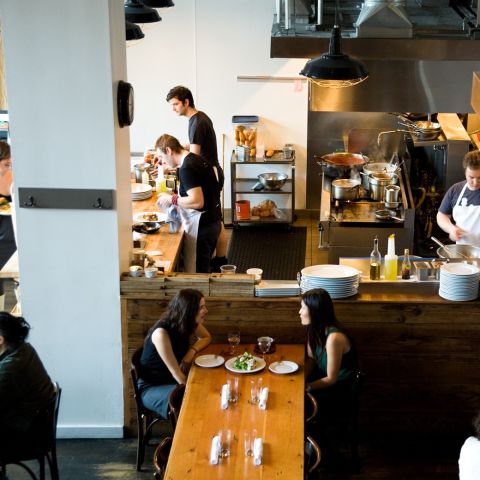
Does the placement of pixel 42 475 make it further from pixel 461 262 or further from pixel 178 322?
pixel 461 262

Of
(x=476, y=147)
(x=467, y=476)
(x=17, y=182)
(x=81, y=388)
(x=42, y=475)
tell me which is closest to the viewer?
(x=467, y=476)

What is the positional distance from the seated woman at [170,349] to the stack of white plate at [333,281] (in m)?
0.66

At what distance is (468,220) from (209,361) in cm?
271

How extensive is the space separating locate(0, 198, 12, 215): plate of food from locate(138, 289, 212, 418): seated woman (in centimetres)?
223

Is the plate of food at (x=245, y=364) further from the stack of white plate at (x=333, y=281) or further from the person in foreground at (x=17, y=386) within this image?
the person in foreground at (x=17, y=386)

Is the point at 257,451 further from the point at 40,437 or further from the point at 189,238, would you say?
the point at 189,238

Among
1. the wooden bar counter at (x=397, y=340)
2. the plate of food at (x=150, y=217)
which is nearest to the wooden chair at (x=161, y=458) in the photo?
the wooden bar counter at (x=397, y=340)

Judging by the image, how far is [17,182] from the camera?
532 cm

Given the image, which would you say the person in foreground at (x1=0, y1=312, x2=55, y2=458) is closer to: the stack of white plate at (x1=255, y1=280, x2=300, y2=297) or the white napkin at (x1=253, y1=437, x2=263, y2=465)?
the white napkin at (x1=253, y1=437, x2=263, y2=465)

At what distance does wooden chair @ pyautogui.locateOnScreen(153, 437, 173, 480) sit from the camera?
4.19m

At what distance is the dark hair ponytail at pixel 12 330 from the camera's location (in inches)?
180

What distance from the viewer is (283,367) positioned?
501cm

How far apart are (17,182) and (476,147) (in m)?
5.21

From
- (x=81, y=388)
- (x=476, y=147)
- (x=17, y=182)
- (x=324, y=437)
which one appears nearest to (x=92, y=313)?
(x=81, y=388)
